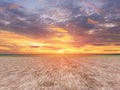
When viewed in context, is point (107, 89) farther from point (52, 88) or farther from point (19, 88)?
point (19, 88)

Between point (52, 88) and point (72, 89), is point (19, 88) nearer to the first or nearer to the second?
point (52, 88)

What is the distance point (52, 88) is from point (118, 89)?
106 inches

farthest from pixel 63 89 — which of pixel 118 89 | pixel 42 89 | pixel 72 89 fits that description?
pixel 118 89

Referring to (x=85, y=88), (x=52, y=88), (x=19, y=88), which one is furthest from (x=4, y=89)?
(x=85, y=88)

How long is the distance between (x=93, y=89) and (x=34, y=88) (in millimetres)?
2413

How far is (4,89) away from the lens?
297 inches

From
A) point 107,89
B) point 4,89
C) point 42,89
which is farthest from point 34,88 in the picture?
point 107,89

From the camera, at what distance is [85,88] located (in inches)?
307

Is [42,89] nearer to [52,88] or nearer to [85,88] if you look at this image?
[52,88]

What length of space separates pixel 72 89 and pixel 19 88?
2182 millimetres

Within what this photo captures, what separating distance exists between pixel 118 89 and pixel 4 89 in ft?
15.1

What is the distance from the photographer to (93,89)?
762cm

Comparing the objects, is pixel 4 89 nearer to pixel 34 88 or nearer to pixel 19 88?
pixel 19 88

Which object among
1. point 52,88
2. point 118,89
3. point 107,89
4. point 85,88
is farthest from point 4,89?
point 118,89
